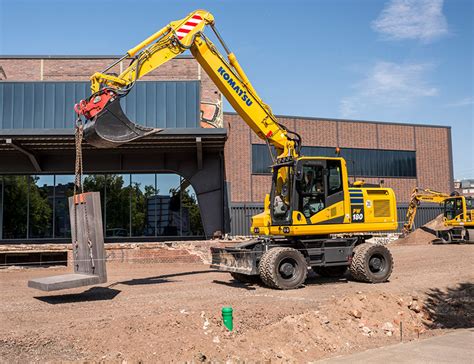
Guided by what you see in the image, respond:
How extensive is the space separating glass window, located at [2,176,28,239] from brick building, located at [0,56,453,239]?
2858 millimetres

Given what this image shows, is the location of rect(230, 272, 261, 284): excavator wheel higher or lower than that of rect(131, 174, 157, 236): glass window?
lower

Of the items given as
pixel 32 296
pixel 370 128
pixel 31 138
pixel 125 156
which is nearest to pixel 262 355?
pixel 32 296

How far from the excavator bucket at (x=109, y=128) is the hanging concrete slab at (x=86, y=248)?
4.46 ft

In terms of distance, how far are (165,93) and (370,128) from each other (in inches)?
548

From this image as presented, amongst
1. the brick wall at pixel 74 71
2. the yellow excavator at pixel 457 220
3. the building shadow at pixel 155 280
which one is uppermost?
the brick wall at pixel 74 71

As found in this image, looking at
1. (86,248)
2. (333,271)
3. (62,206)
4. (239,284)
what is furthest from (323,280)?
(62,206)

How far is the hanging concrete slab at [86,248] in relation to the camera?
9.86 m

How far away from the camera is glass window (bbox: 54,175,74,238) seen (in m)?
24.1

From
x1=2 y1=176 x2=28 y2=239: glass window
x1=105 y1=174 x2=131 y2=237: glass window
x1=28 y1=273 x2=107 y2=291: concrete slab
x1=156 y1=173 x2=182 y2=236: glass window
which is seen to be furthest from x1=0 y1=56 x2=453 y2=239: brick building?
x1=28 y1=273 x2=107 y2=291: concrete slab

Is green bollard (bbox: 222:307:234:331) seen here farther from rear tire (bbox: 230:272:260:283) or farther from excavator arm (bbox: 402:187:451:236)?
excavator arm (bbox: 402:187:451:236)

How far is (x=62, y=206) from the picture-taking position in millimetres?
24312

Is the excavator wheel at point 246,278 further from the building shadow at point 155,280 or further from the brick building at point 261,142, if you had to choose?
the brick building at point 261,142

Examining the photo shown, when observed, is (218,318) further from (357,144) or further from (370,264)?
(357,144)

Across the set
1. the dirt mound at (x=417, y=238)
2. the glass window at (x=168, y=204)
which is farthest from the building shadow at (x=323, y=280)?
the dirt mound at (x=417, y=238)
